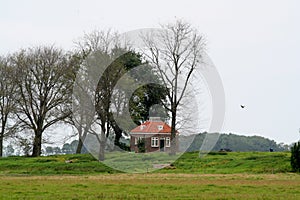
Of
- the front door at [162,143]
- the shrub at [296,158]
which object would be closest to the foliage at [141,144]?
the front door at [162,143]

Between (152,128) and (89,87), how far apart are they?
12825 mm

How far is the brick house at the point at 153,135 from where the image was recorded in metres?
59.3

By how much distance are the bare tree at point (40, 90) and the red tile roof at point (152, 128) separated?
8367 millimetres

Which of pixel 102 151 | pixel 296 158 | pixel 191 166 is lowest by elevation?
pixel 191 166

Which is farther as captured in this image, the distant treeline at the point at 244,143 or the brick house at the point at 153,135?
the distant treeline at the point at 244,143

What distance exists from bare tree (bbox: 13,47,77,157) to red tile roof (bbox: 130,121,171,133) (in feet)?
27.4

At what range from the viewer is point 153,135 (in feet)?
202

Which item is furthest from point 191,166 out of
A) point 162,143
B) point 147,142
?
point 162,143

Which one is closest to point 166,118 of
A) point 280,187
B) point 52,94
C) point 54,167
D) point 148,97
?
point 148,97

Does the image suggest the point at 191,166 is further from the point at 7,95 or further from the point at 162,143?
the point at 7,95

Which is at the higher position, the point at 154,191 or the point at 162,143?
the point at 162,143

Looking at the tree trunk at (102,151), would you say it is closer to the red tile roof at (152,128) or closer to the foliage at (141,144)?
the red tile roof at (152,128)

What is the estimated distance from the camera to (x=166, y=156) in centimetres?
5209

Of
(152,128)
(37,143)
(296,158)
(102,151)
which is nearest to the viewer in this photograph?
(296,158)
